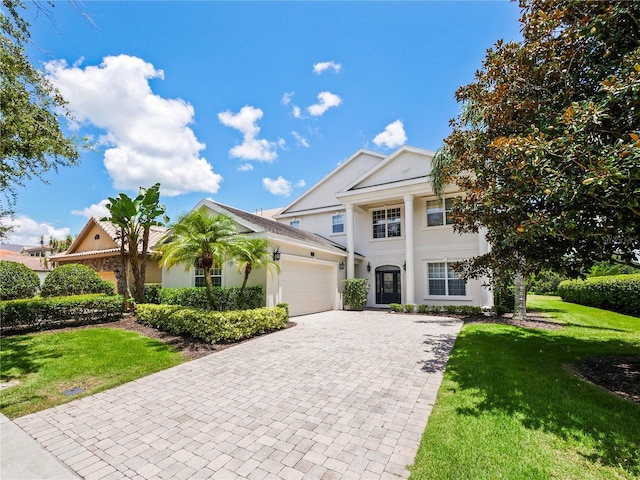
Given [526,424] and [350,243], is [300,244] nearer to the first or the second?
[350,243]

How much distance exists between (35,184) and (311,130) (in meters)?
11.8

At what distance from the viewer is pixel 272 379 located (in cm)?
630

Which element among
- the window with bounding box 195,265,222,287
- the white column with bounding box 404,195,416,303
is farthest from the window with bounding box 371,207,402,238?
the window with bounding box 195,265,222,287

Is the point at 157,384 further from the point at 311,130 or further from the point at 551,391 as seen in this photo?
the point at 311,130

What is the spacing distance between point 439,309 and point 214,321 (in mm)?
11616

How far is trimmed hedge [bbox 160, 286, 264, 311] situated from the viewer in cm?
1162

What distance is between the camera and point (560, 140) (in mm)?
4387

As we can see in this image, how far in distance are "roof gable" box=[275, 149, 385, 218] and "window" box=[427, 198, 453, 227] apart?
548 cm

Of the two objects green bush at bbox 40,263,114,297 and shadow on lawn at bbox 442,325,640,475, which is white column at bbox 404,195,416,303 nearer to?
shadow on lawn at bbox 442,325,640,475

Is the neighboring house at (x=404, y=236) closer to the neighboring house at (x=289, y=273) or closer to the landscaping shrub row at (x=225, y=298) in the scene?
the neighboring house at (x=289, y=273)

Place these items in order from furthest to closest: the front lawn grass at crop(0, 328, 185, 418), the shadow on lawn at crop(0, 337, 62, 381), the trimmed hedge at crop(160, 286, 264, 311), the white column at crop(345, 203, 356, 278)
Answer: the white column at crop(345, 203, 356, 278)
the trimmed hedge at crop(160, 286, 264, 311)
the shadow on lawn at crop(0, 337, 62, 381)
the front lawn grass at crop(0, 328, 185, 418)

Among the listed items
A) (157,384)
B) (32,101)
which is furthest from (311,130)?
(157,384)

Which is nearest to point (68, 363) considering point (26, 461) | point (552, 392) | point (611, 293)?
point (26, 461)

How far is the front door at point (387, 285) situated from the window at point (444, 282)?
1.98m
